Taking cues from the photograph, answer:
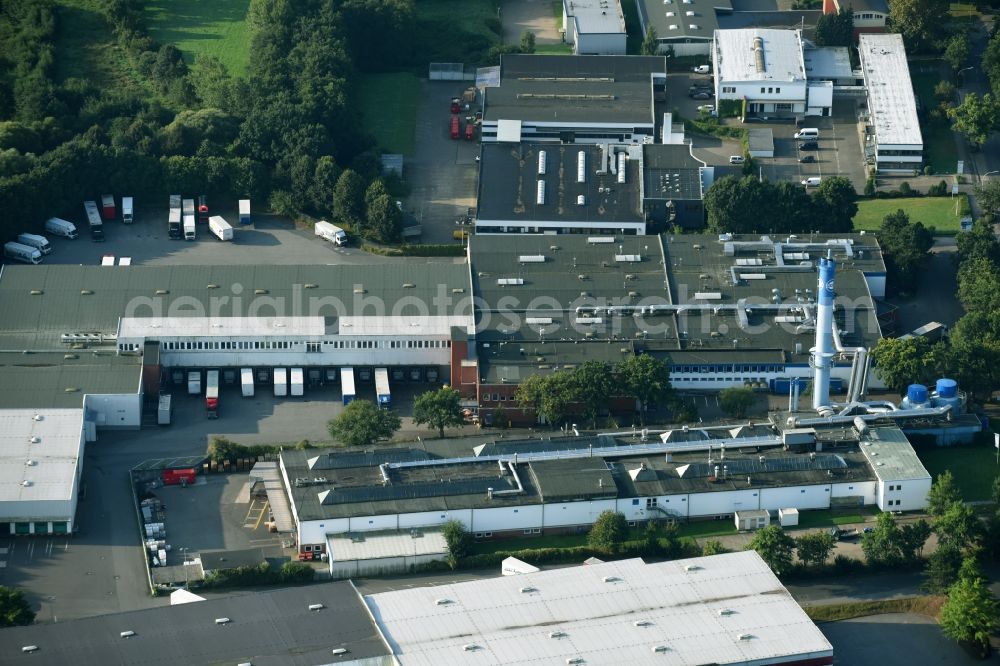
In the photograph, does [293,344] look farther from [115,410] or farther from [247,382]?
[115,410]

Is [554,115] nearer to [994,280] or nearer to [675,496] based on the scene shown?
[994,280]

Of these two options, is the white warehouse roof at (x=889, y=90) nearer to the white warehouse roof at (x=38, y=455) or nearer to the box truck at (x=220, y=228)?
the box truck at (x=220, y=228)

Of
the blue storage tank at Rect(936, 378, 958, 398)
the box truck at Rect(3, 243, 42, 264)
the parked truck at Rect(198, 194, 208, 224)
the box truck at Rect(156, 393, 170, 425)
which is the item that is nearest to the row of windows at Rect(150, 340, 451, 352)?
the box truck at Rect(156, 393, 170, 425)

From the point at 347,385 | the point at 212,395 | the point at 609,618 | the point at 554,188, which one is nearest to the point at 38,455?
the point at 212,395

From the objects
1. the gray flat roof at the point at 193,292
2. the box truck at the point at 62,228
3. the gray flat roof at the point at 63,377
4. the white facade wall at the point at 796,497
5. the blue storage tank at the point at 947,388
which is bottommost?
the white facade wall at the point at 796,497

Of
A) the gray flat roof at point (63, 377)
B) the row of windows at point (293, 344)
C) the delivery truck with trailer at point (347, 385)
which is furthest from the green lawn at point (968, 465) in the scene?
the gray flat roof at point (63, 377)

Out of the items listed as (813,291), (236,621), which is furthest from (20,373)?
(813,291)
